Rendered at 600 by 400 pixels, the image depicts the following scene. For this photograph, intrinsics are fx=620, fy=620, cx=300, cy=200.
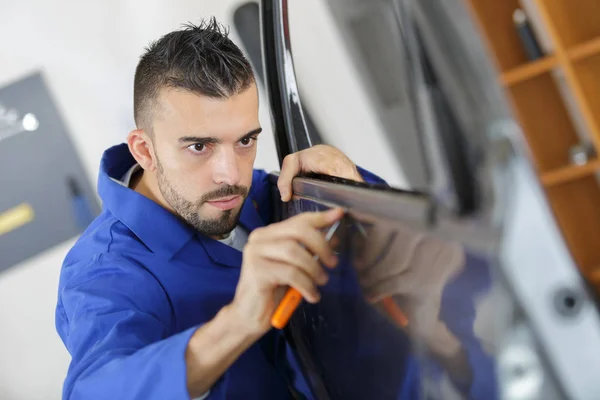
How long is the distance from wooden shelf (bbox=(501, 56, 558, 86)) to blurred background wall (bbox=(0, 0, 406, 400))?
450mm

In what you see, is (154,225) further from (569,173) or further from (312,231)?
(569,173)

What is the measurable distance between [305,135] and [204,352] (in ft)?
1.50

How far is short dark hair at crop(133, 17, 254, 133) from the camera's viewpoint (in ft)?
2.77

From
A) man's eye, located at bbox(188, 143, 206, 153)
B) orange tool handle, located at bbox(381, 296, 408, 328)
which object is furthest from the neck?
orange tool handle, located at bbox(381, 296, 408, 328)

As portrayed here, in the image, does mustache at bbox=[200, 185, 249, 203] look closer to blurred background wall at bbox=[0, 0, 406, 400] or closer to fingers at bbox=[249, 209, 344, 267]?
fingers at bbox=[249, 209, 344, 267]

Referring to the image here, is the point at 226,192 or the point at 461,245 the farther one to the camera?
the point at 226,192

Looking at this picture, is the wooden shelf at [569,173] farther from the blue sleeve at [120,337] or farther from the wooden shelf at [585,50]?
the blue sleeve at [120,337]

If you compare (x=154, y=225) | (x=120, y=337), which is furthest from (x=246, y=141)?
(x=120, y=337)

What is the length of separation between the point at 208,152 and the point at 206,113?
0.05m

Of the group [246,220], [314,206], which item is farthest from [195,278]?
[314,206]

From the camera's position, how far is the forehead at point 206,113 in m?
0.83

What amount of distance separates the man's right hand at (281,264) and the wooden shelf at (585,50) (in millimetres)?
1544

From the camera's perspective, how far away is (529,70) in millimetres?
1919

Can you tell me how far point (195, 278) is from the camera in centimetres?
84
